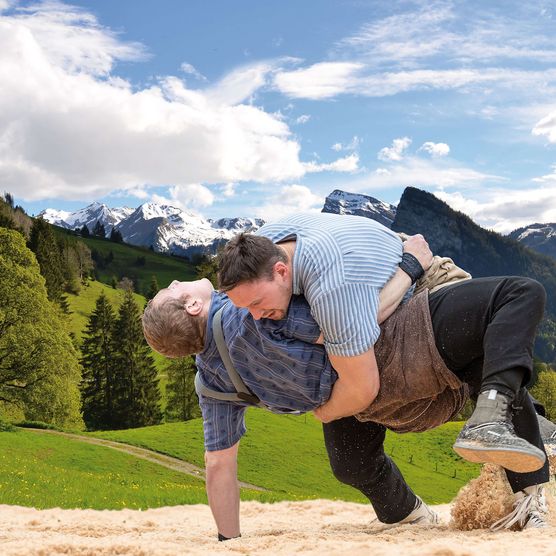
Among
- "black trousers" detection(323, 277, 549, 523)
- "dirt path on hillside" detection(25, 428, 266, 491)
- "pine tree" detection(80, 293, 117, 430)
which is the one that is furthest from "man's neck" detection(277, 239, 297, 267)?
"pine tree" detection(80, 293, 117, 430)

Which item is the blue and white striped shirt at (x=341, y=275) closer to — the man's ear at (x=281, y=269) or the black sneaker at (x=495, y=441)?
the man's ear at (x=281, y=269)

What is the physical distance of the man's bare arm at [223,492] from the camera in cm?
520

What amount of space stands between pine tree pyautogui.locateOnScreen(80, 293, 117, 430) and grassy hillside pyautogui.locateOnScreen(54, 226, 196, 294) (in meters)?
75.7

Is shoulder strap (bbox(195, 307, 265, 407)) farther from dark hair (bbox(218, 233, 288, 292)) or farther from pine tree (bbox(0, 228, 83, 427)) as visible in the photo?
pine tree (bbox(0, 228, 83, 427))

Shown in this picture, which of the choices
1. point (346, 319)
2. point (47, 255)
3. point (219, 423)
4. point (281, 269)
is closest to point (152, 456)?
point (219, 423)

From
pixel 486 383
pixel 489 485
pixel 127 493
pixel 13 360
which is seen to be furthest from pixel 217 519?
pixel 13 360

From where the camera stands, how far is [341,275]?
3.97 m

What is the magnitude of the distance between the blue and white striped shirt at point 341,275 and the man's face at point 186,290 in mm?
687

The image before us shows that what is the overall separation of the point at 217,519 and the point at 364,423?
4.35 feet

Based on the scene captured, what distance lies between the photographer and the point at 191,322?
182 inches

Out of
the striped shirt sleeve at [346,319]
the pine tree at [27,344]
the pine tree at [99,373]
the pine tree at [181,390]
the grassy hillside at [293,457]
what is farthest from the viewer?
the pine tree at [99,373]

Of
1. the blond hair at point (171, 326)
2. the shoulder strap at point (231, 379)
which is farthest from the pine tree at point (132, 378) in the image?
the blond hair at point (171, 326)

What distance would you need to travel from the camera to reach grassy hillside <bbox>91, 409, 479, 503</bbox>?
2884 cm

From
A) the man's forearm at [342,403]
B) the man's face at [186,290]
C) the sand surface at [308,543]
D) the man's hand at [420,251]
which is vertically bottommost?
the sand surface at [308,543]
